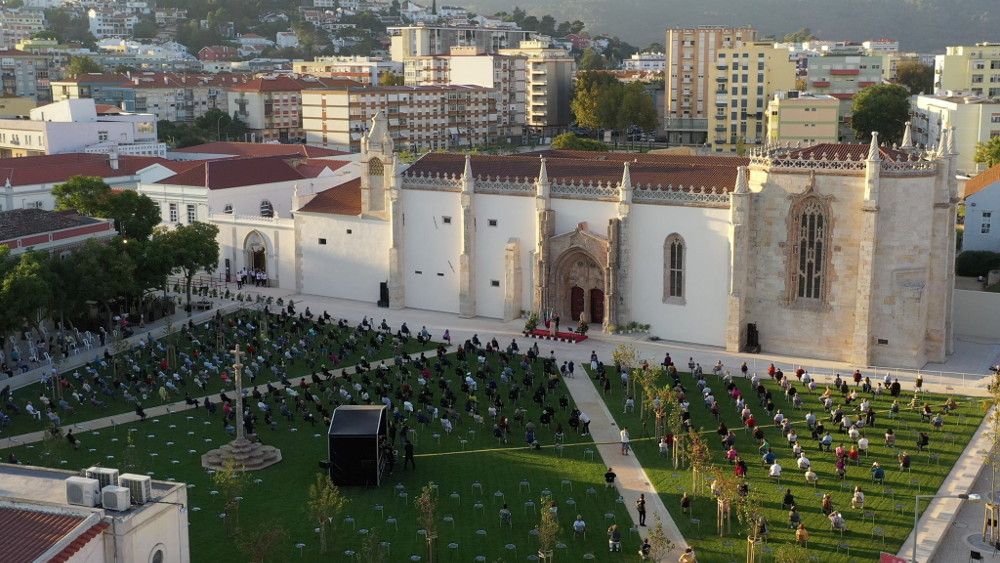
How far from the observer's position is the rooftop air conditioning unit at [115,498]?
26844 mm

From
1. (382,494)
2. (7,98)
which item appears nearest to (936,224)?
(382,494)

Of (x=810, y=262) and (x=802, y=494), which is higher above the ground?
(x=810, y=262)

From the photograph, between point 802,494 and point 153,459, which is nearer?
point 802,494

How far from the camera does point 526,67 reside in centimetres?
16862

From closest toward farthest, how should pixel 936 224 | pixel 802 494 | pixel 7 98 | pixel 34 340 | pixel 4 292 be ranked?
pixel 802 494 < pixel 4 292 < pixel 936 224 < pixel 34 340 < pixel 7 98

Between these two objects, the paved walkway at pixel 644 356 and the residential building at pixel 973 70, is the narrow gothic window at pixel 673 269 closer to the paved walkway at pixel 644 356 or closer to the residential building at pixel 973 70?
the paved walkway at pixel 644 356

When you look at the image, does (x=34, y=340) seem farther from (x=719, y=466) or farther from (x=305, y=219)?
(x=719, y=466)

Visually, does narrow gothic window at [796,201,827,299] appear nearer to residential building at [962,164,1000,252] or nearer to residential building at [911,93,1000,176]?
residential building at [962,164,1000,252]

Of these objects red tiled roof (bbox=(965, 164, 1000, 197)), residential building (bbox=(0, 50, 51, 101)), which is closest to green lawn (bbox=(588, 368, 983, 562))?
red tiled roof (bbox=(965, 164, 1000, 197))

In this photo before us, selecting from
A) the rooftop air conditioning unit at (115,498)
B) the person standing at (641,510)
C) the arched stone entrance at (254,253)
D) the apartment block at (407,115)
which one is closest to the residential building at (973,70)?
the apartment block at (407,115)

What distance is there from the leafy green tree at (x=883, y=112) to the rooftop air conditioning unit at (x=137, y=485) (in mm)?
117846

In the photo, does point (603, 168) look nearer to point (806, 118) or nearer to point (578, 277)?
point (578, 277)

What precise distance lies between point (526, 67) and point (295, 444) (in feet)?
430

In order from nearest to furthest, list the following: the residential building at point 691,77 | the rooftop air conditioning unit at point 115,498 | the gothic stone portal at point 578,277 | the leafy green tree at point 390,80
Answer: the rooftop air conditioning unit at point 115,498 → the gothic stone portal at point 578,277 → the residential building at point 691,77 → the leafy green tree at point 390,80
